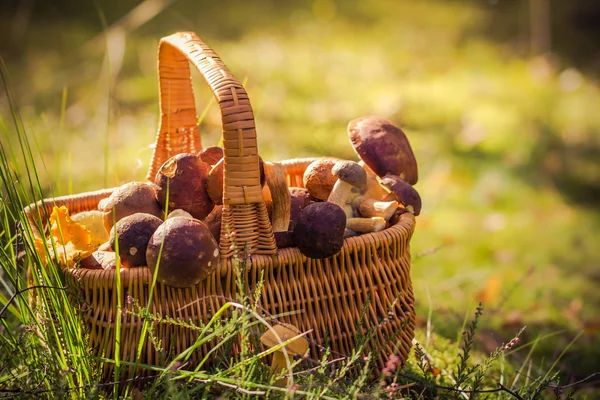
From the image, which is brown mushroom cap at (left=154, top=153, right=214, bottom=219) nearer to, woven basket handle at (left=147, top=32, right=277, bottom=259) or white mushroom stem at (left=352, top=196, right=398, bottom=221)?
woven basket handle at (left=147, top=32, right=277, bottom=259)

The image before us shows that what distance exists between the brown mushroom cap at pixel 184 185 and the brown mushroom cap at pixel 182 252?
255 millimetres

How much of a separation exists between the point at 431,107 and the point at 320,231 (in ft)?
11.7

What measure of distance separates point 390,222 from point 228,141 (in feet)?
2.08

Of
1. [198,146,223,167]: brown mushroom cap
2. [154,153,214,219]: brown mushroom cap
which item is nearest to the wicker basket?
[154,153,214,219]: brown mushroom cap

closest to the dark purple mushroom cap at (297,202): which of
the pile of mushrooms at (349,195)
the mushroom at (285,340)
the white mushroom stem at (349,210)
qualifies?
the pile of mushrooms at (349,195)

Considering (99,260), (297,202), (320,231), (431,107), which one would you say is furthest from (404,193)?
(431,107)

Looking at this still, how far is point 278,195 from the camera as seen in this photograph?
172cm

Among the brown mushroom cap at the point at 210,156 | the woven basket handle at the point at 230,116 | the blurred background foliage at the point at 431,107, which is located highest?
the woven basket handle at the point at 230,116

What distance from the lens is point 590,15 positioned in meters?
6.48

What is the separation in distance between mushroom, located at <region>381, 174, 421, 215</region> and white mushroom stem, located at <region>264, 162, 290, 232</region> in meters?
0.37

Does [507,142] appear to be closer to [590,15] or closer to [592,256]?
[592,256]

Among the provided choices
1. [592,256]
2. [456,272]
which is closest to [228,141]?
[456,272]

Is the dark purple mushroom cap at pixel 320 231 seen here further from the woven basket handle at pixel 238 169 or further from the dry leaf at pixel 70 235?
the dry leaf at pixel 70 235

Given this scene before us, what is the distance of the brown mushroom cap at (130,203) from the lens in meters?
1.75
